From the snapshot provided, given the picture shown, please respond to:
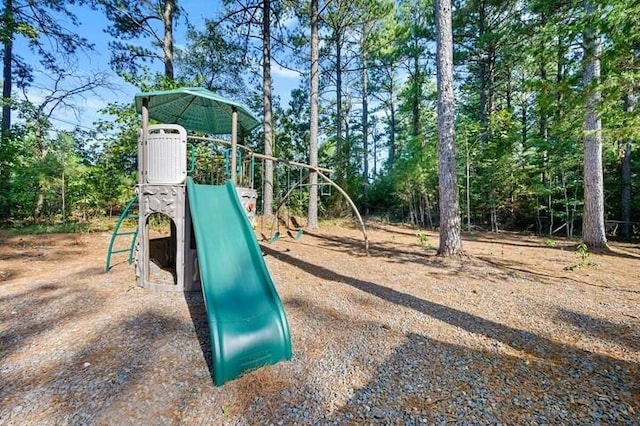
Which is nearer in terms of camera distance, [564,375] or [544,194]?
[564,375]

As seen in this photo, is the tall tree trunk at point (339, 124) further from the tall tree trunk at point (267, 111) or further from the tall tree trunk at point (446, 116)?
the tall tree trunk at point (446, 116)

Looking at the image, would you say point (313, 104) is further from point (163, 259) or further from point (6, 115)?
point (6, 115)

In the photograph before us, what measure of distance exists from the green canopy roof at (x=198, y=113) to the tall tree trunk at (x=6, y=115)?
460 centimetres

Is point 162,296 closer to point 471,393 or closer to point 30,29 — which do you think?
point 471,393

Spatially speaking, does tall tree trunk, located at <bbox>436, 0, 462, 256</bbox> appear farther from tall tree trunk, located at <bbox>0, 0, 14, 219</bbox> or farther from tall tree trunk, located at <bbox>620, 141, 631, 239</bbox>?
tall tree trunk, located at <bbox>0, 0, 14, 219</bbox>

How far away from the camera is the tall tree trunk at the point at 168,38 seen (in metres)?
8.67

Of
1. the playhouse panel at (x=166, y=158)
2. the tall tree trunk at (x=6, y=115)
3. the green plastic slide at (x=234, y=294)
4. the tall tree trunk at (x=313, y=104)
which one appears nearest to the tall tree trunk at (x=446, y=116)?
the green plastic slide at (x=234, y=294)

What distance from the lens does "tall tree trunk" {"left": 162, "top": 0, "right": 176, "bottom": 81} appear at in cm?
867

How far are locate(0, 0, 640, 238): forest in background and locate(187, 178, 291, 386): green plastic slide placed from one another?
402 cm

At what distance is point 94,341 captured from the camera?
2367mm

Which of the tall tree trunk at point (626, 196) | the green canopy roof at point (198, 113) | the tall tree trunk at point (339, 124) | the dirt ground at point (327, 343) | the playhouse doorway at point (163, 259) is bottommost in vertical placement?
the dirt ground at point (327, 343)

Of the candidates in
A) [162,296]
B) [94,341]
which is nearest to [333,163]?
[162,296]

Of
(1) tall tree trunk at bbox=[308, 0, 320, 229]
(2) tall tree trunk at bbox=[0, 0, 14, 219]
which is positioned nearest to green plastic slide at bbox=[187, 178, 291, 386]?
(1) tall tree trunk at bbox=[308, 0, 320, 229]

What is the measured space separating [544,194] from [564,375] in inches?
391
